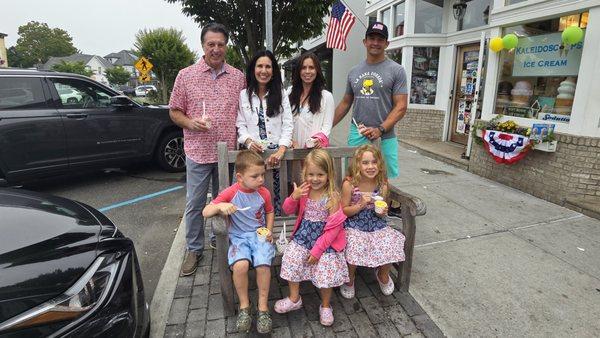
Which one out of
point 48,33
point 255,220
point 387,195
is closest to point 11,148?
→ point 255,220

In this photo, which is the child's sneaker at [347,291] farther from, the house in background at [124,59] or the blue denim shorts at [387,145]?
the house in background at [124,59]

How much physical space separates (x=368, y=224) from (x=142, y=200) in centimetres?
356

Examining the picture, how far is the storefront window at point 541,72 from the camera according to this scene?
448 cm

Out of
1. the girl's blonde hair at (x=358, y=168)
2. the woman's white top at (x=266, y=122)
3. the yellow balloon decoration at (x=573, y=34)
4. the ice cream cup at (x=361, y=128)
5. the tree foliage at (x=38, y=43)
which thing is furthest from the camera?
the tree foliage at (x=38, y=43)

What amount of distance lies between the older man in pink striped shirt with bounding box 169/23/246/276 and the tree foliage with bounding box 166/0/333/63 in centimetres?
659

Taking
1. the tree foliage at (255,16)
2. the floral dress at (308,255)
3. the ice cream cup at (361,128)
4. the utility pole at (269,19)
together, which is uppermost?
the tree foliage at (255,16)

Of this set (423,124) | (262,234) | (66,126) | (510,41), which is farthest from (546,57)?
(66,126)

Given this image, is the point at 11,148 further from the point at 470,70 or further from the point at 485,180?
the point at 470,70

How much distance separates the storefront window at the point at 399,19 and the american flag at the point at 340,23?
1457 millimetres

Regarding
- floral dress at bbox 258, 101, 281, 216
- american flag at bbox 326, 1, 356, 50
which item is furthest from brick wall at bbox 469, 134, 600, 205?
american flag at bbox 326, 1, 356, 50

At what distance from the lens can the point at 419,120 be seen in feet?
28.4

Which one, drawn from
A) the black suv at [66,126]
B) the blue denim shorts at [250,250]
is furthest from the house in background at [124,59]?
the blue denim shorts at [250,250]

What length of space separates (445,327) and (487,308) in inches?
16.4

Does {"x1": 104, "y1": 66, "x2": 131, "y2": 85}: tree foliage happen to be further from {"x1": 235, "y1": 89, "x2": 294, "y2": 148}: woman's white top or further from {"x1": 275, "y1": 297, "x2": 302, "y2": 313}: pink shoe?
{"x1": 275, "y1": 297, "x2": 302, "y2": 313}: pink shoe
